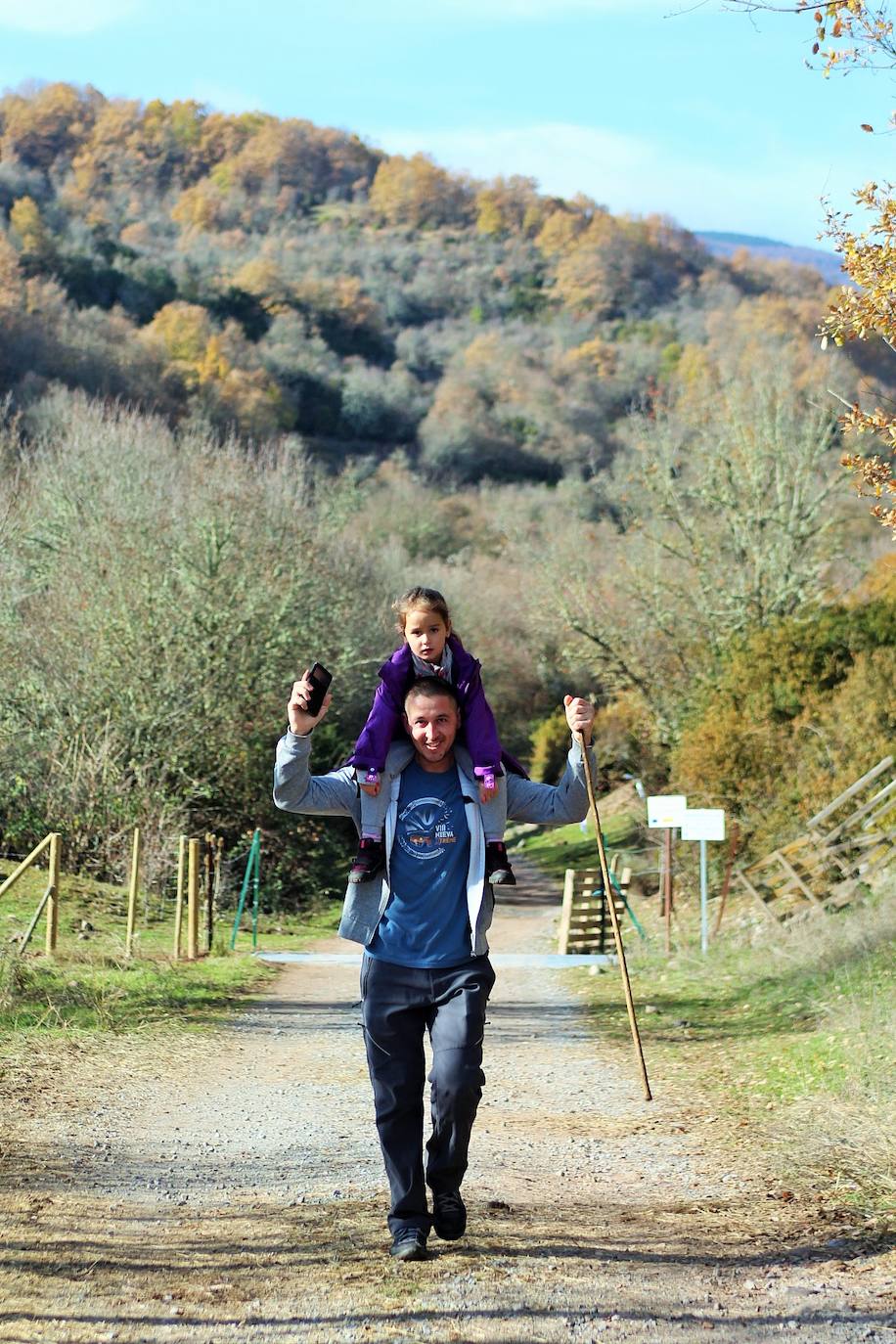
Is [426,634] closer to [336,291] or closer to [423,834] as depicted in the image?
[423,834]

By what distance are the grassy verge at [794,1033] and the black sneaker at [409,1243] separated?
6.20 feet

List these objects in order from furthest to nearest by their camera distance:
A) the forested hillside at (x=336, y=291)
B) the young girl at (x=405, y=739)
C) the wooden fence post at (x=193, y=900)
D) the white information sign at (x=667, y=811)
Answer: the forested hillside at (x=336, y=291) < the white information sign at (x=667, y=811) < the wooden fence post at (x=193, y=900) < the young girl at (x=405, y=739)

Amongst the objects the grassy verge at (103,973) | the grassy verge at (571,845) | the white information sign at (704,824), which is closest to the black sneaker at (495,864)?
the grassy verge at (103,973)

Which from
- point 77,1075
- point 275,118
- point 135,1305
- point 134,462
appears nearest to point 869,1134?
point 135,1305

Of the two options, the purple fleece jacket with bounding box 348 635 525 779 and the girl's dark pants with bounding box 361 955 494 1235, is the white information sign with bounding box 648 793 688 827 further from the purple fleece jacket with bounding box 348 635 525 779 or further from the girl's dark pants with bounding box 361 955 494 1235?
the girl's dark pants with bounding box 361 955 494 1235

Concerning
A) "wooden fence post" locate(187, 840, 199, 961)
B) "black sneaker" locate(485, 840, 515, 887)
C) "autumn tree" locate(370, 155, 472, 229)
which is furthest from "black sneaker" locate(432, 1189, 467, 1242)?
"autumn tree" locate(370, 155, 472, 229)

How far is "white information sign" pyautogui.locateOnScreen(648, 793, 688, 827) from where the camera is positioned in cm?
1664

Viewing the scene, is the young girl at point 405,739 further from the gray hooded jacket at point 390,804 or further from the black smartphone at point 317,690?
the black smartphone at point 317,690

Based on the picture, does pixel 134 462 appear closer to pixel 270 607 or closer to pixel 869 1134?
pixel 270 607

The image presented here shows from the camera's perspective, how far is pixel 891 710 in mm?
19703

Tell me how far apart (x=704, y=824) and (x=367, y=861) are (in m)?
11.3

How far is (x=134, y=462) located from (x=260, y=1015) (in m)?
19.0

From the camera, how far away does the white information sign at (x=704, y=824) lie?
1628 centimetres

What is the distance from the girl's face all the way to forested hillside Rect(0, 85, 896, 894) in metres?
4.26
